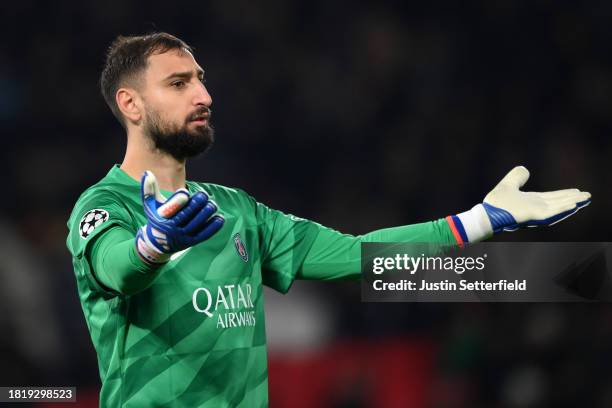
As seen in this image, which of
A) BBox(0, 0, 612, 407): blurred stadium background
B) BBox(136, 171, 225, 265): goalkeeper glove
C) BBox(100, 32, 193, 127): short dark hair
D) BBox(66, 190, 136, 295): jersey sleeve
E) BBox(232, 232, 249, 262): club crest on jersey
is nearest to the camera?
BBox(136, 171, 225, 265): goalkeeper glove

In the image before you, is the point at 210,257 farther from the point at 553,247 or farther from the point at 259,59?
the point at 259,59

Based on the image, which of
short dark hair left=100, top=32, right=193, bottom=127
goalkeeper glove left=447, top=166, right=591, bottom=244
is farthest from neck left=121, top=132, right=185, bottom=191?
goalkeeper glove left=447, top=166, right=591, bottom=244

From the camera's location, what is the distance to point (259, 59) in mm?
7129

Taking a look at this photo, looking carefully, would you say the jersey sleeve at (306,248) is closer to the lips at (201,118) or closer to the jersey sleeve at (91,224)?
the lips at (201,118)

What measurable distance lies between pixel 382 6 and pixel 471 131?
1318 mm

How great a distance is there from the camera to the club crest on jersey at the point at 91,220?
8.68 feet

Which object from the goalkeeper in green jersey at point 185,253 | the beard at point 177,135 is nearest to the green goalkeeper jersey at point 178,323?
the goalkeeper in green jersey at point 185,253

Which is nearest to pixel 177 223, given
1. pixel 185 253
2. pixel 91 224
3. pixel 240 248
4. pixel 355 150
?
pixel 91 224

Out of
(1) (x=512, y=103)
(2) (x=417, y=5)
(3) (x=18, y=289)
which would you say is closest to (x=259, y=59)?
(2) (x=417, y=5)

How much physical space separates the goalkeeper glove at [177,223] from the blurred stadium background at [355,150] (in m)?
3.09

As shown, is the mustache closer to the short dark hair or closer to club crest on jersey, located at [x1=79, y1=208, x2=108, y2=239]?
the short dark hair

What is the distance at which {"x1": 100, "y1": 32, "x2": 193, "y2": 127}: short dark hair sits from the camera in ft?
10.6

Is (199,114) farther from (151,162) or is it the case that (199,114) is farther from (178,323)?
(178,323)

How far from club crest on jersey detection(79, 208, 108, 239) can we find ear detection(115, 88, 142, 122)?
0.56 meters
